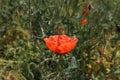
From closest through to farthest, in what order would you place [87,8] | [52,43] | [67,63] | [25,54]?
[52,43] → [67,63] → [25,54] → [87,8]

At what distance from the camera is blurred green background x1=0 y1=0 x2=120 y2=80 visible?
247cm

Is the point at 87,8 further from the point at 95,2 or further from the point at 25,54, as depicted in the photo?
the point at 25,54

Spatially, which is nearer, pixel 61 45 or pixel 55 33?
pixel 61 45

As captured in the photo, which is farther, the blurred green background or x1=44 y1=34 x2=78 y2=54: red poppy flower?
the blurred green background

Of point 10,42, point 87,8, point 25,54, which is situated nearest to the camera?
point 25,54

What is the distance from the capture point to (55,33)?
279 centimetres

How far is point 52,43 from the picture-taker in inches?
83.1

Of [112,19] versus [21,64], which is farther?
[112,19]

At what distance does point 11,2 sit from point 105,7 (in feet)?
3.04

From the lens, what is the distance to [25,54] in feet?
8.80

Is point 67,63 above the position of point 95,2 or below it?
below

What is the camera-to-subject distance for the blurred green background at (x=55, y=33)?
2473mm

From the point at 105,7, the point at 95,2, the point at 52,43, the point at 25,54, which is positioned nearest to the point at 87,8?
the point at 105,7

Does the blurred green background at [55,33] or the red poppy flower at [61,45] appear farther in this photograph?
the blurred green background at [55,33]
